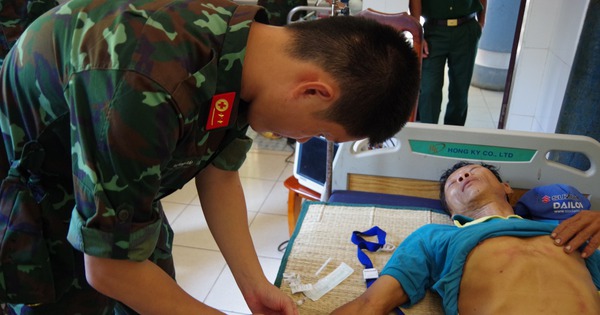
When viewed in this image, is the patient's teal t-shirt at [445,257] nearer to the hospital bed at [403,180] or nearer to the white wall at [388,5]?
the hospital bed at [403,180]

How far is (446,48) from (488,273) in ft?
7.07

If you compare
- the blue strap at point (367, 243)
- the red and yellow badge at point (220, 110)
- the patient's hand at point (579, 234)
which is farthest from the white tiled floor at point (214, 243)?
the red and yellow badge at point (220, 110)

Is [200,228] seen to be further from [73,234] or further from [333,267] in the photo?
[73,234]

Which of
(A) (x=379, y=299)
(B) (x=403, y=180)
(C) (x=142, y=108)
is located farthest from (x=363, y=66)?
(B) (x=403, y=180)

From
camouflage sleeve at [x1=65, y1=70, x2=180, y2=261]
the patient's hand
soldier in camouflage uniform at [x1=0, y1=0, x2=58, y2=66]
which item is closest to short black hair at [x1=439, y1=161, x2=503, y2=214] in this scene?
the patient's hand

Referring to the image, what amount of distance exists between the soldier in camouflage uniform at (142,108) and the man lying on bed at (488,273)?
806 mm

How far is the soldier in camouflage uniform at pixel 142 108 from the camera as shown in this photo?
71 centimetres

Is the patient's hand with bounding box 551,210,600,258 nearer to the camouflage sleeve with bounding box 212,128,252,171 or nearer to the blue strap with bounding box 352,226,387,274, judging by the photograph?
the blue strap with bounding box 352,226,387,274

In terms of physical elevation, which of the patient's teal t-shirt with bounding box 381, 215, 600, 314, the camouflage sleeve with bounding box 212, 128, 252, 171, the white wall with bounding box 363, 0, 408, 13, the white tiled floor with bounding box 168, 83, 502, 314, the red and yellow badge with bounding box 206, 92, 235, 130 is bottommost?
the white tiled floor with bounding box 168, 83, 502, 314

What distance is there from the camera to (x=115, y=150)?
0.70 meters

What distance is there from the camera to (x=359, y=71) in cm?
80

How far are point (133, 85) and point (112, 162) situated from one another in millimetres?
123

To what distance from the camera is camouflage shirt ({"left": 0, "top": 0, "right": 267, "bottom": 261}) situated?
0.70 meters

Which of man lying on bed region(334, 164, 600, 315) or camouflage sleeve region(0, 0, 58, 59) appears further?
camouflage sleeve region(0, 0, 58, 59)
